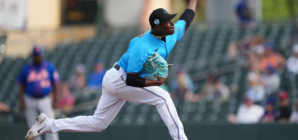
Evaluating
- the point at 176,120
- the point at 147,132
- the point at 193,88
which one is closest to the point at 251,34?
the point at 193,88

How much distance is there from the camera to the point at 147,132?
7.20 metres

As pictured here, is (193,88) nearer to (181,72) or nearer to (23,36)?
(181,72)

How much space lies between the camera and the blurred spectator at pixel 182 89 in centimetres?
1014

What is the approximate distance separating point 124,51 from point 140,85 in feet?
29.6

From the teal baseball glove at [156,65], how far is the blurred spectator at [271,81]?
212 inches

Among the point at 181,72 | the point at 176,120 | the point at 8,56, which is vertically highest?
the point at 176,120

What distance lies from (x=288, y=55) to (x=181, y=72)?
300 cm

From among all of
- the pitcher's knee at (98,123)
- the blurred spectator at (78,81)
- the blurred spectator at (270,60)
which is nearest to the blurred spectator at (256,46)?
the blurred spectator at (270,60)

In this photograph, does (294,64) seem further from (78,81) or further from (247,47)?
(78,81)

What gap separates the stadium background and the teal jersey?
1.96m

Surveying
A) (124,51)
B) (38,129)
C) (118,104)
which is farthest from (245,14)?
(38,129)

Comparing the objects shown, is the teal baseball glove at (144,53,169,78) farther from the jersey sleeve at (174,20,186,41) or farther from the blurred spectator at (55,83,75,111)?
the blurred spectator at (55,83,75,111)

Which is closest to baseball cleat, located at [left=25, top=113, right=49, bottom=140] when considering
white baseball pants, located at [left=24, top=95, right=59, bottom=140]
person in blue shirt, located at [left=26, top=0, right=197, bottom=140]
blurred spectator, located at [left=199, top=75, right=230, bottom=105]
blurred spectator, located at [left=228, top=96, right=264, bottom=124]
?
person in blue shirt, located at [left=26, top=0, right=197, bottom=140]

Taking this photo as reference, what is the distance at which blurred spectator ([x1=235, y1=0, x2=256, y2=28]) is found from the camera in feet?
42.9
